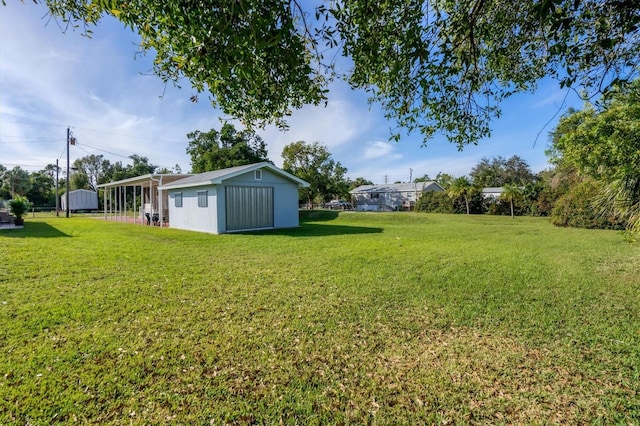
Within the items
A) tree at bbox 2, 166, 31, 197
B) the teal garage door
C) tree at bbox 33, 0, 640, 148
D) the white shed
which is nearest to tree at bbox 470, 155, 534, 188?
the teal garage door

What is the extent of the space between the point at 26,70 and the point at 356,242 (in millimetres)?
11121

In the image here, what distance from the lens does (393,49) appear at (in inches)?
146

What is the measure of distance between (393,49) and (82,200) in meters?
51.1

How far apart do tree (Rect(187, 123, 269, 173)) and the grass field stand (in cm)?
2698

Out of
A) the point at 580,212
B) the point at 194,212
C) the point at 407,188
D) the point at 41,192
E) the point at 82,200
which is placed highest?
the point at 41,192

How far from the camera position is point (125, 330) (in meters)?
3.50

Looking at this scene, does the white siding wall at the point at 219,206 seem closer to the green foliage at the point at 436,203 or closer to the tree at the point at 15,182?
the green foliage at the point at 436,203

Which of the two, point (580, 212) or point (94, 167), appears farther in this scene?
point (94, 167)

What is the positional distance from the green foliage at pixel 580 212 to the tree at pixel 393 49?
55.9ft

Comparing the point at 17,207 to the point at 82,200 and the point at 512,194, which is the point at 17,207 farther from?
the point at 512,194

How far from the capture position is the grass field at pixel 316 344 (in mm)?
2285

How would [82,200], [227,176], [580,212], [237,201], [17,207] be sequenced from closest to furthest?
1. [227,176]
2. [237,201]
3. [17,207]
4. [580,212]
5. [82,200]

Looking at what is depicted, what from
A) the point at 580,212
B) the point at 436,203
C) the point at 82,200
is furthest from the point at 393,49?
the point at 82,200

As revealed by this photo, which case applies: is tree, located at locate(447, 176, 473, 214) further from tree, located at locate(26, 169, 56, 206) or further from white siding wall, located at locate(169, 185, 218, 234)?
tree, located at locate(26, 169, 56, 206)
